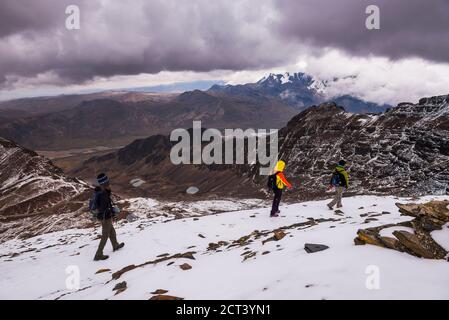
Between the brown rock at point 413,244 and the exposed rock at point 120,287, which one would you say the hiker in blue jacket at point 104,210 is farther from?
the brown rock at point 413,244

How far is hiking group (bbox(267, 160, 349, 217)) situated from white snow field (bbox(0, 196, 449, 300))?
4.33 ft

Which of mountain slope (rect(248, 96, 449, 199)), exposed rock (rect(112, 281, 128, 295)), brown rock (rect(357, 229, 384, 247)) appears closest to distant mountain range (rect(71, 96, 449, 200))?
mountain slope (rect(248, 96, 449, 199))

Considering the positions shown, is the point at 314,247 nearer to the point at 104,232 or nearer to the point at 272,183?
the point at 272,183

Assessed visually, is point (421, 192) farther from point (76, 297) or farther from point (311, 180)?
point (76, 297)

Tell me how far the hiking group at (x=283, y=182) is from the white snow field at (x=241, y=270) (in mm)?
1319

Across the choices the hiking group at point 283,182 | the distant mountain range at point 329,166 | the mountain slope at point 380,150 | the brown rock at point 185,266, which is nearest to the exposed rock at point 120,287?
the brown rock at point 185,266

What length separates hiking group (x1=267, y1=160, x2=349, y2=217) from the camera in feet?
60.5

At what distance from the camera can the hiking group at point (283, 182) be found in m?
18.4

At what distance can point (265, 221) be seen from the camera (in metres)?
19.1

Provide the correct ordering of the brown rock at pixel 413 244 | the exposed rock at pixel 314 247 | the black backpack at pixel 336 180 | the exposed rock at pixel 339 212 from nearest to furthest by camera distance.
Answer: the brown rock at pixel 413 244 < the exposed rock at pixel 314 247 < the exposed rock at pixel 339 212 < the black backpack at pixel 336 180

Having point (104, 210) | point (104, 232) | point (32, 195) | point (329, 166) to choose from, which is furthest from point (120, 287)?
point (329, 166)

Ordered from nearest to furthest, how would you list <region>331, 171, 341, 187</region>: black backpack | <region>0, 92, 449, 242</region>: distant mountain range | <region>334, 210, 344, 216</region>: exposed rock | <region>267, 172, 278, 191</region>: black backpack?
<region>267, 172, 278, 191</region>: black backpack, <region>334, 210, 344, 216</region>: exposed rock, <region>331, 171, 341, 187</region>: black backpack, <region>0, 92, 449, 242</region>: distant mountain range

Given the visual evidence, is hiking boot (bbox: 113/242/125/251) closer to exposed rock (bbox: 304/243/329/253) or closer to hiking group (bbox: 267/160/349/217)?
hiking group (bbox: 267/160/349/217)

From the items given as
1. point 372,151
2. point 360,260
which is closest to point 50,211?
point 360,260
